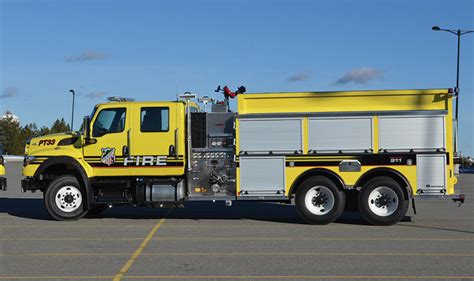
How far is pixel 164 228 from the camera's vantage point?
12914 millimetres

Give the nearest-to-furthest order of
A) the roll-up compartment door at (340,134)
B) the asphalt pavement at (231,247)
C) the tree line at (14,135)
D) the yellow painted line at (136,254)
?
1. the yellow painted line at (136,254)
2. the asphalt pavement at (231,247)
3. the roll-up compartment door at (340,134)
4. the tree line at (14,135)

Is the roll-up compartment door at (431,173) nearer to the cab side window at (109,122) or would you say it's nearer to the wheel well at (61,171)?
the cab side window at (109,122)

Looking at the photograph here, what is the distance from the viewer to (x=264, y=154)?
13.6 m

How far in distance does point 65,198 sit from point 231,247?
17.3 ft

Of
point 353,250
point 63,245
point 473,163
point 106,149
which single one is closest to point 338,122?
point 353,250

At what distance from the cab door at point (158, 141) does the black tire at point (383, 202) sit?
3901 mm

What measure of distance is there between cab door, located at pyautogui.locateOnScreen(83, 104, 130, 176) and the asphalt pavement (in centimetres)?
117

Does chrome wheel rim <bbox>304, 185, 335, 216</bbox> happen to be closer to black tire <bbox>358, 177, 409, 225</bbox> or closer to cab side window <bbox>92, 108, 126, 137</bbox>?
black tire <bbox>358, 177, 409, 225</bbox>

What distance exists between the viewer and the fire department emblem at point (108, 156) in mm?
14125

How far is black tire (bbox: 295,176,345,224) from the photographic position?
13.4 m

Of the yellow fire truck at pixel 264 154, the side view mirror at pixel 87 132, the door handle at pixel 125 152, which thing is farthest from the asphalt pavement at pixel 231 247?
the side view mirror at pixel 87 132

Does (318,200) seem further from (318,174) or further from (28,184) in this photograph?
(28,184)

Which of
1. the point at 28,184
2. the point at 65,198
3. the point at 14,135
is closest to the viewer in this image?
the point at 65,198

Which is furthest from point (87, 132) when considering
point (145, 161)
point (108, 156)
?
point (145, 161)
